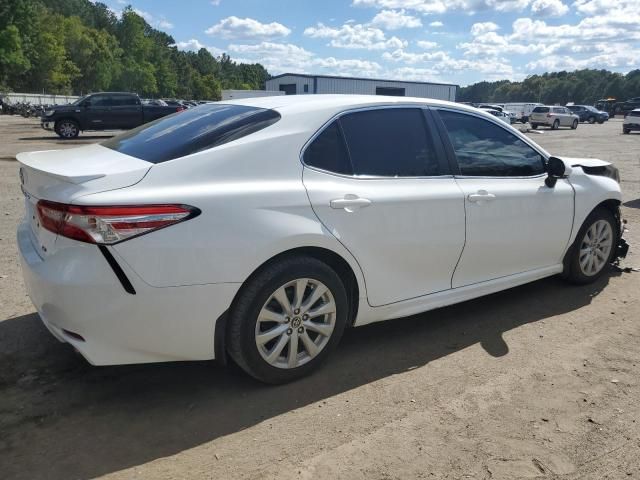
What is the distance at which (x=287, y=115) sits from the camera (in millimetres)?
3350

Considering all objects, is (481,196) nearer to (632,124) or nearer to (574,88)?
(632,124)

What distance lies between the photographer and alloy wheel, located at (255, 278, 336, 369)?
310cm

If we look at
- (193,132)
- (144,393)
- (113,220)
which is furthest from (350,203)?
(144,393)

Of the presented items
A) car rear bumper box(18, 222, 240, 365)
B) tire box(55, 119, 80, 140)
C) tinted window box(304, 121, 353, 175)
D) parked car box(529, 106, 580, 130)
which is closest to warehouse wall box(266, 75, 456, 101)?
parked car box(529, 106, 580, 130)

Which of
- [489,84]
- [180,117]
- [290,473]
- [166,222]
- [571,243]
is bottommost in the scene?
[290,473]

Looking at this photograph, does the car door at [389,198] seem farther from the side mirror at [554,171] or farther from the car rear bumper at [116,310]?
the side mirror at [554,171]

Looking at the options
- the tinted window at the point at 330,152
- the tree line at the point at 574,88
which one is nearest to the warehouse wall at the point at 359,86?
the tinted window at the point at 330,152

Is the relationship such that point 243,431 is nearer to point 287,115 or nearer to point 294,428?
point 294,428

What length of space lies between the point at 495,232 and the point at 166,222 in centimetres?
244

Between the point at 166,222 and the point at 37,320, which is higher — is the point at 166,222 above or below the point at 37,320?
above

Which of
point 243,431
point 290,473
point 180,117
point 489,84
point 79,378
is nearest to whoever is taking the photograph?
point 290,473

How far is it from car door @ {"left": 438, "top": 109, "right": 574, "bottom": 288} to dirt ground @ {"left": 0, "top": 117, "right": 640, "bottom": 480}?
1.74 ft

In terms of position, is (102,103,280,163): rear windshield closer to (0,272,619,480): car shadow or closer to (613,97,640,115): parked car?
(0,272,619,480): car shadow

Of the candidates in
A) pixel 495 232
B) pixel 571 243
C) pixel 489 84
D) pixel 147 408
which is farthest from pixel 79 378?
pixel 489 84
